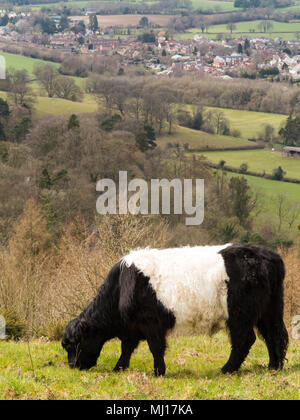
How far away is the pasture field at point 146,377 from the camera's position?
26.1ft

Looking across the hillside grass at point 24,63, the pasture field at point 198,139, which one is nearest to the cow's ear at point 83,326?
the pasture field at point 198,139

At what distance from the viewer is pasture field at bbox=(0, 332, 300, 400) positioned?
26.1 ft

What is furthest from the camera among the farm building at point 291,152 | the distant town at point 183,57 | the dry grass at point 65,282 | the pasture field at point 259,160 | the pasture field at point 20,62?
the distant town at point 183,57

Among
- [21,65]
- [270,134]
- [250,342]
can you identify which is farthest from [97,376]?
[21,65]

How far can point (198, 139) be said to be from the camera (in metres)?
93.2

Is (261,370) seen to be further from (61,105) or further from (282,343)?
(61,105)

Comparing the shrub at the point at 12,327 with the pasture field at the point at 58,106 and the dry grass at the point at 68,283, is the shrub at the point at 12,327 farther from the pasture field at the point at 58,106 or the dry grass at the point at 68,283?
the pasture field at the point at 58,106

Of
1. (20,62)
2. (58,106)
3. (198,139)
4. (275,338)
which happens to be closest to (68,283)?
(275,338)

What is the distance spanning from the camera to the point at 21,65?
123438mm

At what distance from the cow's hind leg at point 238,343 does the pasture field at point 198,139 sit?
7907cm

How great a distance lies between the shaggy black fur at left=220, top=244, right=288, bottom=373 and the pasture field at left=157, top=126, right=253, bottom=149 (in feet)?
259

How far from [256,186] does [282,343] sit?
64721mm

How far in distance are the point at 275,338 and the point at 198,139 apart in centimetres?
8479

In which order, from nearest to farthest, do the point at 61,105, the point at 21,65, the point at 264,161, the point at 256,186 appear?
the point at 256,186 → the point at 264,161 → the point at 61,105 → the point at 21,65
